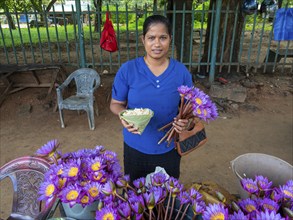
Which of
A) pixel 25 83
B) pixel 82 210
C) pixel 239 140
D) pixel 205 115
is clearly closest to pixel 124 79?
pixel 205 115

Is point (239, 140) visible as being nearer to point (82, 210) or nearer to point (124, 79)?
point (124, 79)

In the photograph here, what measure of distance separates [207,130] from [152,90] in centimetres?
276

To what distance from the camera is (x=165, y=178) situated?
103 cm

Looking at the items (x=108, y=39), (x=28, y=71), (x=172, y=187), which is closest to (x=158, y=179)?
(x=172, y=187)

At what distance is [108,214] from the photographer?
2.77ft

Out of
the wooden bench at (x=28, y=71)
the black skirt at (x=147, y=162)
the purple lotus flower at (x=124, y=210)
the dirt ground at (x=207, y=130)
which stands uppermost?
the purple lotus flower at (x=124, y=210)

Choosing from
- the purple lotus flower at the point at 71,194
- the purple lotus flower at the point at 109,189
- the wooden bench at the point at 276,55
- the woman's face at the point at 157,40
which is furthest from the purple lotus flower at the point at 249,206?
the wooden bench at the point at 276,55

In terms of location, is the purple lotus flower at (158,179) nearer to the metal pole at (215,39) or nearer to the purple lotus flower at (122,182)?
the purple lotus flower at (122,182)

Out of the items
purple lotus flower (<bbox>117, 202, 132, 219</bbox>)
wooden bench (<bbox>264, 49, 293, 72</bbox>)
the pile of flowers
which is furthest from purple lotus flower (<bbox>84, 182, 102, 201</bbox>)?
wooden bench (<bbox>264, 49, 293, 72</bbox>)

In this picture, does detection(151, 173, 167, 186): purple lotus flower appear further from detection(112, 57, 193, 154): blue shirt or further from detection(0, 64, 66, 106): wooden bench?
detection(0, 64, 66, 106): wooden bench

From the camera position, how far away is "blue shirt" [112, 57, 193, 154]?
150 cm

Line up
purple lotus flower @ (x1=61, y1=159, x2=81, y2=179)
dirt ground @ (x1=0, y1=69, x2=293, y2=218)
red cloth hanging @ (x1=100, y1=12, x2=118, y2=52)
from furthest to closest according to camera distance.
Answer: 1. red cloth hanging @ (x1=100, y1=12, x2=118, y2=52)
2. dirt ground @ (x1=0, y1=69, x2=293, y2=218)
3. purple lotus flower @ (x1=61, y1=159, x2=81, y2=179)

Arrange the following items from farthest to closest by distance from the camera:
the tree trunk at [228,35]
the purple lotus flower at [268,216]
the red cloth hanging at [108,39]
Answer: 1. the tree trunk at [228,35]
2. the red cloth hanging at [108,39]
3. the purple lotus flower at [268,216]

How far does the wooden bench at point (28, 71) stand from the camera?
476 centimetres
